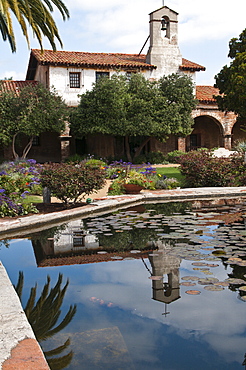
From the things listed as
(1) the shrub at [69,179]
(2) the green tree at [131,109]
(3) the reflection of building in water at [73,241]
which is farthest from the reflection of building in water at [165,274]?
(2) the green tree at [131,109]

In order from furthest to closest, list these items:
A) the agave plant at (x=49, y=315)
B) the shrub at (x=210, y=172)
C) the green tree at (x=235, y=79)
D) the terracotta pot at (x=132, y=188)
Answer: the green tree at (x=235, y=79)
the shrub at (x=210, y=172)
the terracotta pot at (x=132, y=188)
the agave plant at (x=49, y=315)

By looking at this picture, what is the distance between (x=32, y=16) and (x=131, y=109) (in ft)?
43.4

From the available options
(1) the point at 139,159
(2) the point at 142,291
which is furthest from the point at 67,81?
(2) the point at 142,291

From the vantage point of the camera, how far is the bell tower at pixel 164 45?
27.0m

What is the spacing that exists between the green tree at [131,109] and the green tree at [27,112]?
64.8 inches

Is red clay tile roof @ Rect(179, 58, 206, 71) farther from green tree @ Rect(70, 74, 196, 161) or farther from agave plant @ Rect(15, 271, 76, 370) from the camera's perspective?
agave plant @ Rect(15, 271, 76, 370)

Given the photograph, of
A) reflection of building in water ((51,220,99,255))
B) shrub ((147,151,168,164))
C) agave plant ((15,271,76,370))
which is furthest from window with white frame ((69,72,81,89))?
agave plant ((15,271,76,370))

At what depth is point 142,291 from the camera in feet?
13.9

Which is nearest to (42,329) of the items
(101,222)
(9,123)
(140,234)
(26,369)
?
(26,369)

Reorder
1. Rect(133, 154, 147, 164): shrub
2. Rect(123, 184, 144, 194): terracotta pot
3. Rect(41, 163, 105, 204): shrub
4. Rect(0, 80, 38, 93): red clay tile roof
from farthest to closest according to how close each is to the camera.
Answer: Rect(0, 80, 38, 93): red clay tile roof → Rect(133, 154, 147, 164): shrub → Rect(123, 184, 144, 194): terracotta pot → Rect(41, 163, 105, 204): shrub

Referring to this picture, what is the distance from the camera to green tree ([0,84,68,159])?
22.8 meters

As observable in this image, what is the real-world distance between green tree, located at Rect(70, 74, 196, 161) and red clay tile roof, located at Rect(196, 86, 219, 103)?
3.64m

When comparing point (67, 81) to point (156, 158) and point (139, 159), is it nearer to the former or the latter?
point (139, 159)

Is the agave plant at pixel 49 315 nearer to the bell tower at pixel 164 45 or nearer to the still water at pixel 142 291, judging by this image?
the still water at pixel 142 291
